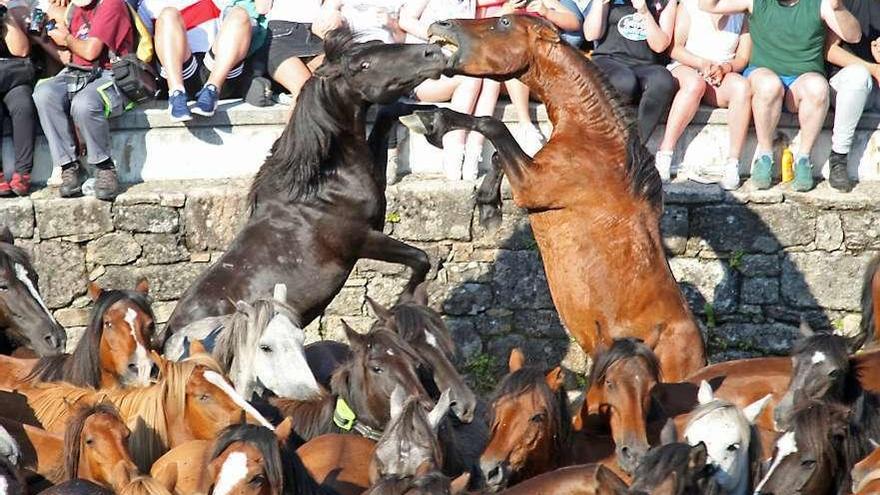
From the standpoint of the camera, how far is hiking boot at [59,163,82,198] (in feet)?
33.1

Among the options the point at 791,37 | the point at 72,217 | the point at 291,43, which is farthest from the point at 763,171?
the point at 72,217

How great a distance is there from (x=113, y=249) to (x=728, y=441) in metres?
5.20

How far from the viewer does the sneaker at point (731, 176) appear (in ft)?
33.6

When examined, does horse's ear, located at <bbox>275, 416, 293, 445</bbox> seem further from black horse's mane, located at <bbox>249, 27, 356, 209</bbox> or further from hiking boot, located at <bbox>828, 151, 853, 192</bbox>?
hiking boot, located at <bbox>828, 151, 853, 192</bbox>

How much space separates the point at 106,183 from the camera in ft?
33.1

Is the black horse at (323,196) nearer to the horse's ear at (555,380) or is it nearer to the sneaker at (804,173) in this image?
the horse's ear at (555,380)

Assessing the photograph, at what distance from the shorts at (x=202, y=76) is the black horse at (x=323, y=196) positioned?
1.87m

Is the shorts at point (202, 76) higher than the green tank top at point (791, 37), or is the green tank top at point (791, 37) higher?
the green tank top at point (791, 37)

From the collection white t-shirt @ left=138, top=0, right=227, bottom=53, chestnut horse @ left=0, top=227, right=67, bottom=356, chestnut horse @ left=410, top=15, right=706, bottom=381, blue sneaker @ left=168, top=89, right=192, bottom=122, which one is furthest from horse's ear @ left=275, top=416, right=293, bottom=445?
white t-shirt @ left=138, top=0, right=227, bottom=53

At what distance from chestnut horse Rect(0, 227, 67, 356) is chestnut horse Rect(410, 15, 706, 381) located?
2.05 m

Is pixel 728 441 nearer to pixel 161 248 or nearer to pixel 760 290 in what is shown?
pixel 760 290

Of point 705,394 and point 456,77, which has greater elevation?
point 456,77

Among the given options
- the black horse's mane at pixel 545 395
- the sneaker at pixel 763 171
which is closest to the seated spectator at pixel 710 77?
the sneaker at pixel 763 171

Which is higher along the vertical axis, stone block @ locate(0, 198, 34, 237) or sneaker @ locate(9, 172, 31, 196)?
sneaker @ locate(9, 172, 31, 196)
